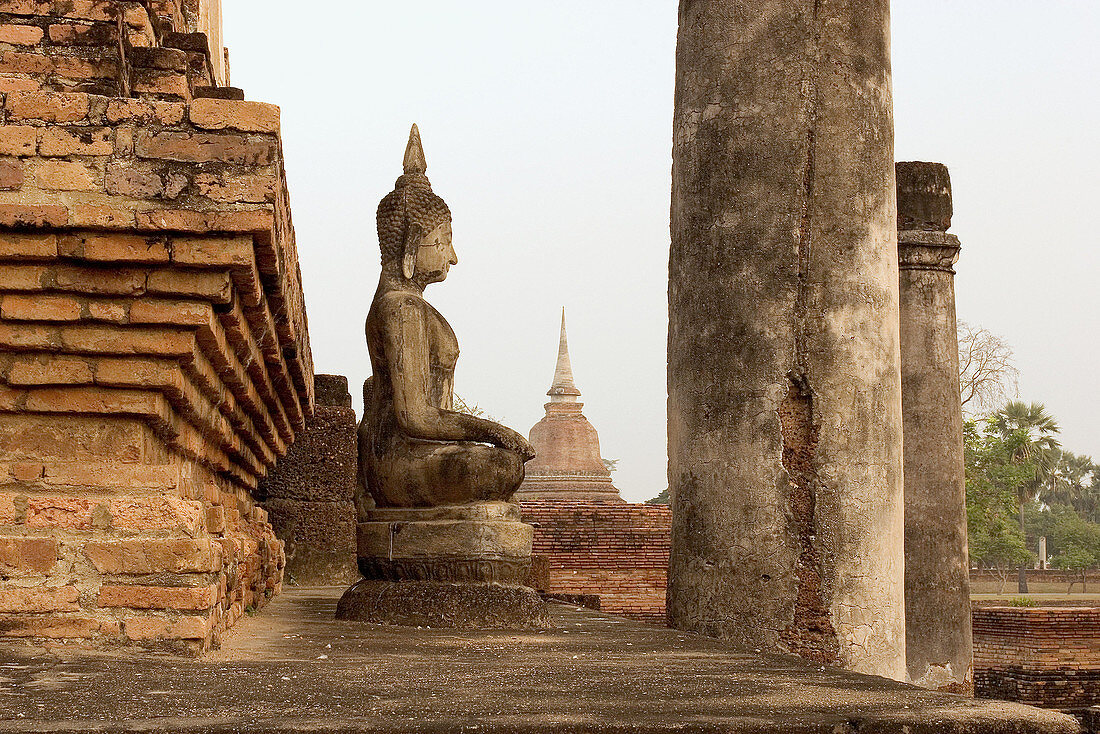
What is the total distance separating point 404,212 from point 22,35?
78.0 inches

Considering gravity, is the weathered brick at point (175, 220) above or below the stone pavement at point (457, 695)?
above

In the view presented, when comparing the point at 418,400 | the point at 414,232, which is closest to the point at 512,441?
the point at 418,400

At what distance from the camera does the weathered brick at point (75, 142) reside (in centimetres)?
320

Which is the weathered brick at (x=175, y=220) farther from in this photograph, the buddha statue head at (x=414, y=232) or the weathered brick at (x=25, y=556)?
the buddha statue head at (x=414, y=232)

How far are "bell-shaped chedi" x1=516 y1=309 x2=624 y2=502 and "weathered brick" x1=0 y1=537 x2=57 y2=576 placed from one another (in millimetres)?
23082

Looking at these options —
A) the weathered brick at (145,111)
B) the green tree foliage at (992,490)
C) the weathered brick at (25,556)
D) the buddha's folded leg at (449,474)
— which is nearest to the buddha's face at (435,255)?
the buddha's folded leg at (449,474)

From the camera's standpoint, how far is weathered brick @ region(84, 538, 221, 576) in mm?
3188

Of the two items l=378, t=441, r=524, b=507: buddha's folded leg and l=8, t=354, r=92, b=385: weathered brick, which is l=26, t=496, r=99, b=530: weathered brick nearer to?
l=8, t=354, r=92, b=385: weathered brick

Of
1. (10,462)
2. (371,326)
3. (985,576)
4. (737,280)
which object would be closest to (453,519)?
(371,326)

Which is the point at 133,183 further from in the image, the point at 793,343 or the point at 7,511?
the point at 793,343

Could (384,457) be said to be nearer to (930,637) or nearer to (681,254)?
(681,254)

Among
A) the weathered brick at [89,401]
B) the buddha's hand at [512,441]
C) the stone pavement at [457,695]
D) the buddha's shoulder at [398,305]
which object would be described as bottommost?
the stone pavement at [457,695]

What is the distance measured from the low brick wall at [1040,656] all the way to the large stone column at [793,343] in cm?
748

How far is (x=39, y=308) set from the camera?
10.4 feet
